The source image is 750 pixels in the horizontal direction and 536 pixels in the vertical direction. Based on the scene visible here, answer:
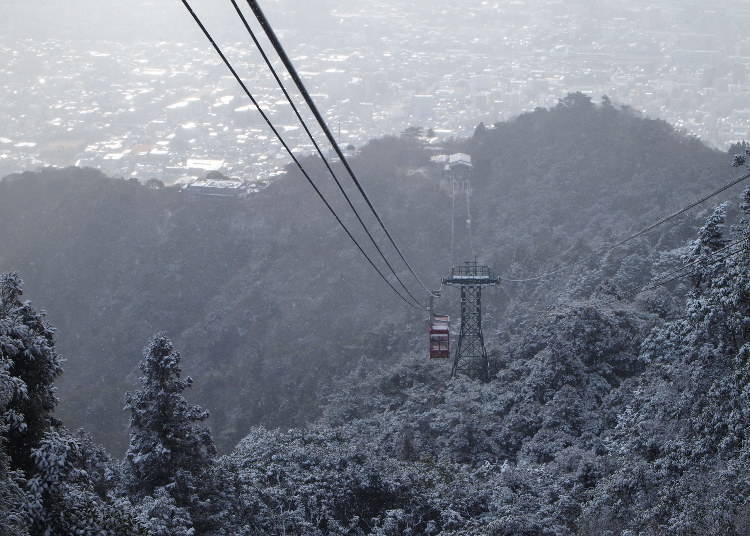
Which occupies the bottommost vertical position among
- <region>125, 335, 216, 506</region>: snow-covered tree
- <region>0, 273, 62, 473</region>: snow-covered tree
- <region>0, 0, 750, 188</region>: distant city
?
<region>125, 335, 216, 506</region>: snow-covered tree

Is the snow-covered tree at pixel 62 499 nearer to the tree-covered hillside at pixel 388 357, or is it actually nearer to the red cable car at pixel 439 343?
the tree-covered hillside at pixel 388 357

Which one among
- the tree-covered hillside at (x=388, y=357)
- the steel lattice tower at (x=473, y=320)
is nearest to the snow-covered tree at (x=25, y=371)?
the tree-covered hillside at (x=388, y=357)

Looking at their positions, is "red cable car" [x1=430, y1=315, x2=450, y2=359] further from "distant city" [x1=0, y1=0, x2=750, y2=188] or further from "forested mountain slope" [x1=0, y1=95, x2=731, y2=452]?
"distant city" [x1=0, y1=0, x2=750, y2=188]

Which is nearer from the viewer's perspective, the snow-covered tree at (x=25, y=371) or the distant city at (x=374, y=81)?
the snow-covered tree at (x=25, y=371)

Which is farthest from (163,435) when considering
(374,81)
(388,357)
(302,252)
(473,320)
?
(374,81)

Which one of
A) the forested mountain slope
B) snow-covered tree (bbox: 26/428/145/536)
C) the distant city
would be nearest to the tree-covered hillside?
snow-covered tree (bbox: 26/428/145/536)

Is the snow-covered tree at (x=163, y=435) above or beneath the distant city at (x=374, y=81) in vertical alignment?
beneath
